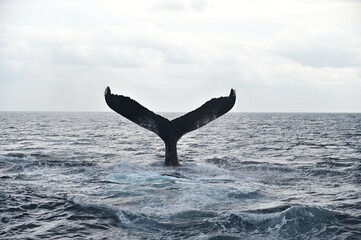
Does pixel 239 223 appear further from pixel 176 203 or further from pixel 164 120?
pixel 164 120

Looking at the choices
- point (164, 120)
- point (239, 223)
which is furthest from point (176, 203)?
point (164, 120)

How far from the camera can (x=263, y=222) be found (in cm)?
672

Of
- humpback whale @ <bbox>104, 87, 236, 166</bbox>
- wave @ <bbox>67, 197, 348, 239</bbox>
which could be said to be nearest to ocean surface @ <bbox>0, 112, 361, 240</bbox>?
wave @ <bbox>67, 197, 348, 239</bbox>

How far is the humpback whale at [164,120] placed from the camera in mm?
10141

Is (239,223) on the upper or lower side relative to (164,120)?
lower

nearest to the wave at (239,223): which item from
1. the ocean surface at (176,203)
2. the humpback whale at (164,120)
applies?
the ocean surface at (176,203)

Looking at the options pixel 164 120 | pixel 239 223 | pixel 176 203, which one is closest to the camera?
pixel 239 223

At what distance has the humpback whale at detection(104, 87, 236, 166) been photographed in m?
10.1

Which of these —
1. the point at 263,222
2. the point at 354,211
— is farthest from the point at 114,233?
the point at 354,211

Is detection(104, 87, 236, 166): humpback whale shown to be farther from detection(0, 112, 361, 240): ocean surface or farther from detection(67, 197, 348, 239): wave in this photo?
detection(67, 197, 348, 239): wave

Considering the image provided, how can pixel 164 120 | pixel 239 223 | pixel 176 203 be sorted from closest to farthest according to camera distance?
pixel 239 223, pixel 176 203, pixel 164 120

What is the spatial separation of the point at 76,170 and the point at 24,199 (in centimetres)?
376

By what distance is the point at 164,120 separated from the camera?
11.2 metres

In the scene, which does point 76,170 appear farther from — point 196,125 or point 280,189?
point 280,189
